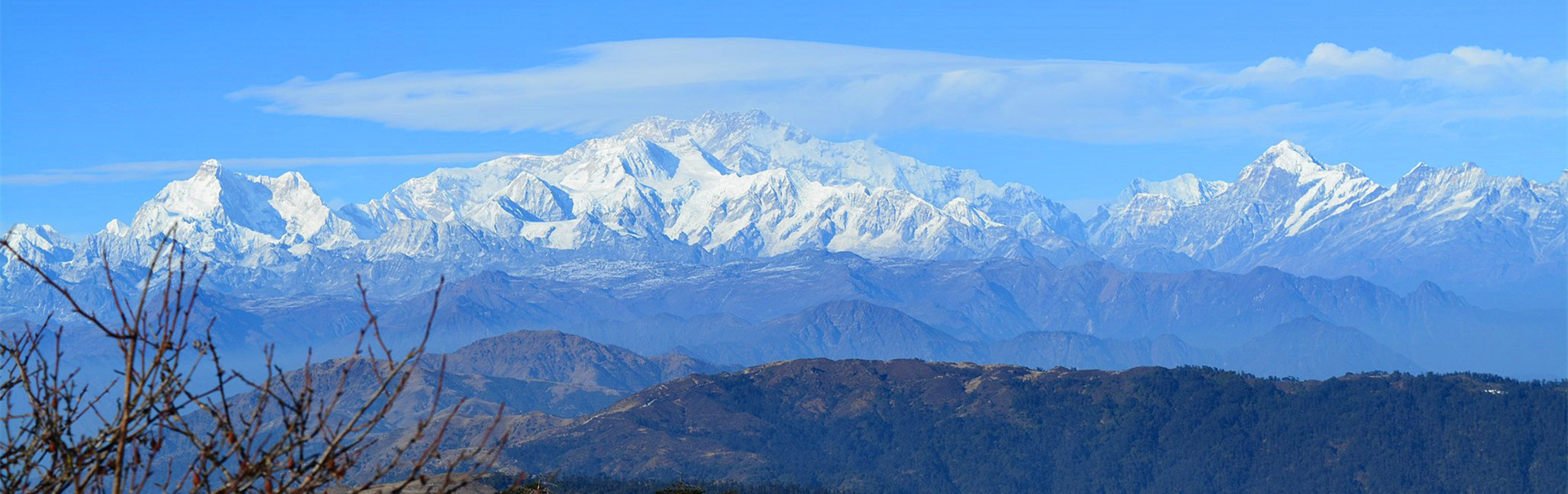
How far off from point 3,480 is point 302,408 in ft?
11.5

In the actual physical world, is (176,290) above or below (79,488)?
above

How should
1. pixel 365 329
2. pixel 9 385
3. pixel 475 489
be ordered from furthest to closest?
1. pixel 475 489
2. pixel 9 385
3. pixel 365 329

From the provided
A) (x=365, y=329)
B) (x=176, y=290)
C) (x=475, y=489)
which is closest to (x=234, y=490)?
(x=176, y=290)

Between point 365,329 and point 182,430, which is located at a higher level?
point 365,329

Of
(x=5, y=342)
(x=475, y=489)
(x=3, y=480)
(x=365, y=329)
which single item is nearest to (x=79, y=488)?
(x=3, y=480)

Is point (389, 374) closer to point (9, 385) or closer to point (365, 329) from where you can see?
point (365, 329)

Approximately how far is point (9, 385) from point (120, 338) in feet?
9.67

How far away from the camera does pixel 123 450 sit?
36.4ft

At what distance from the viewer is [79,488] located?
11227 millimetres

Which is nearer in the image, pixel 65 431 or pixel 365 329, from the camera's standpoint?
pixel 365 329

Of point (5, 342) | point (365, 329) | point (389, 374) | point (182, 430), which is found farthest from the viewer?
point (5, 342)

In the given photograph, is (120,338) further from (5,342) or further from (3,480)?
(5,342)

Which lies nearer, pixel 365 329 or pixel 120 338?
pixel 365 329

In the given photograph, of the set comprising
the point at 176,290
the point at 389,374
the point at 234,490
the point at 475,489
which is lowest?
the point at 475,489
